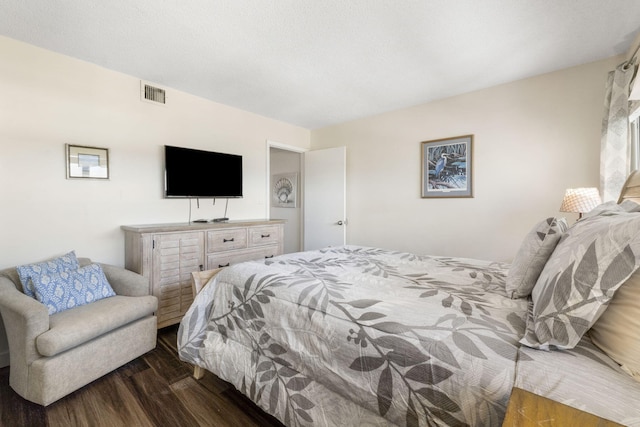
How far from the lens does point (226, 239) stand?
10.1 feet

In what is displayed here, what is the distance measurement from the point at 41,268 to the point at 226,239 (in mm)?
1470

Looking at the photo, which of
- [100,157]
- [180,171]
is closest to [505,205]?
[180,171]

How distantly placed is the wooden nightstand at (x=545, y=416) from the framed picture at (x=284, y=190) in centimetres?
454

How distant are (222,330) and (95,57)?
263 cm

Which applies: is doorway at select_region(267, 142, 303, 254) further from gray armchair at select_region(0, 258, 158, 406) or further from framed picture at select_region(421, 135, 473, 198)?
gray armchair at select_region(0, 258, 158, 406)

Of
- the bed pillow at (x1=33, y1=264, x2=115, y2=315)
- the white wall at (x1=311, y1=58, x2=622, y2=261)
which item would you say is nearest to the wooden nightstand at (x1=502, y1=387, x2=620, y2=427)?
the bed pillow at (x1=33, y1=264, x2=115, y2=315)

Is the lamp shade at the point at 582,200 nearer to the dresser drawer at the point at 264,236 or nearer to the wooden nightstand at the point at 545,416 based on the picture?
the wooden nightstand at the point at 545,416

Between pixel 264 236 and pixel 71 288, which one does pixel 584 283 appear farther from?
pixel 264 236

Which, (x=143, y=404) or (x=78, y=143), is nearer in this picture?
(x=143, y=404)

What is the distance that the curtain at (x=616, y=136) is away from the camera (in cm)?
214

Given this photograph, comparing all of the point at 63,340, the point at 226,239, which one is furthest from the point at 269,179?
the point at 63,340

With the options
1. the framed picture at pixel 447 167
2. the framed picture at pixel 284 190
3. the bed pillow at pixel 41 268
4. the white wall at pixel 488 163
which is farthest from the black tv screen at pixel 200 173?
the framed picture at pixel 447 167

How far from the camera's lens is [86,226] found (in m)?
2.51

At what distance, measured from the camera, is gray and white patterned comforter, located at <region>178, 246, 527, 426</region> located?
2.88 feet
